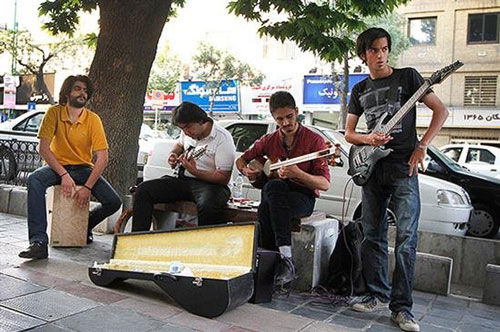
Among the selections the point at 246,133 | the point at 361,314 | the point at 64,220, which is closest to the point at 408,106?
the point at 361,314

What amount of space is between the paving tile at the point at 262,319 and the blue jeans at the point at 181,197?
114 centimetres

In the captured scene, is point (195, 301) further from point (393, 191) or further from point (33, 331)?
point (393, 191)

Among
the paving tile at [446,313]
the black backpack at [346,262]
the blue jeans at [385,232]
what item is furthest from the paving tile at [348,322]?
the paving tile at [446,313]

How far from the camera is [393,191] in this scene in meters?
3.72

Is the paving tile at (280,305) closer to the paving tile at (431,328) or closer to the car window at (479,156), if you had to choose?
the paving tile at (431,328)

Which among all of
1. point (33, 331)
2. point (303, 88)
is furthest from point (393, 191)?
point (303, 88)

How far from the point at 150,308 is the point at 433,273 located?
2.86 metres

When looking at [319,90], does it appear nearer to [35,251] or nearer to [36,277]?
[35,251]

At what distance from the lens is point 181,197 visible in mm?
4879

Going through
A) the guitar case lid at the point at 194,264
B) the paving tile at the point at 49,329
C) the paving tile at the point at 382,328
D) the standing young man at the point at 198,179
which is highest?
the standing young man at the point at 198,179

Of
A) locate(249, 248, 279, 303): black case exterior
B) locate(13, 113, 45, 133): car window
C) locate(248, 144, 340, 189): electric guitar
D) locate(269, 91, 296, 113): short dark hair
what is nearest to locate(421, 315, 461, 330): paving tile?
locate(249, 248, 279, 303): black case exterior

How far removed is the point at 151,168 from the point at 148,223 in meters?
4.31

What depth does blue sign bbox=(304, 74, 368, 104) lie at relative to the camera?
2312 centimetres

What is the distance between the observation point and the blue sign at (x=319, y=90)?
23.1 m
